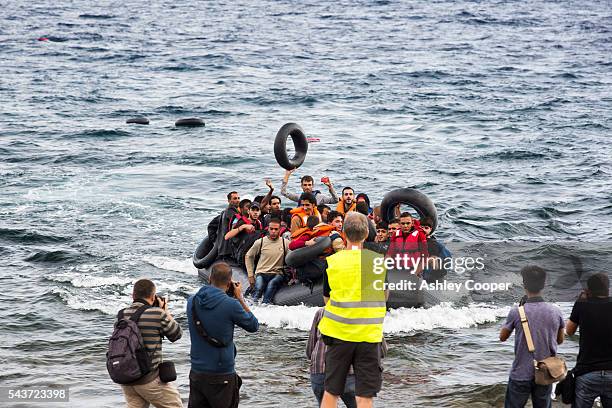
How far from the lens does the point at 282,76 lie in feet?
152

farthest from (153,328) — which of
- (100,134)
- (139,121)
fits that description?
(139,121)

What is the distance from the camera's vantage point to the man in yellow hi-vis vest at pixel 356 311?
7535mm

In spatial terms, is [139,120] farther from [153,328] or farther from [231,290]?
[153,328]

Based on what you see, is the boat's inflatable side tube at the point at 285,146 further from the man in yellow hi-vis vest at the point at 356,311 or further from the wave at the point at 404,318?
→ the man in yellow hi-vis vest at the point at 356,311

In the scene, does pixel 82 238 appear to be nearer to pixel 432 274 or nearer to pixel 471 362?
pixel 432 274

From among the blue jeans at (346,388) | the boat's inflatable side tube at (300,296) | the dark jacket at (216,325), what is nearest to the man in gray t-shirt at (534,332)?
the blue jeans at (346,388)

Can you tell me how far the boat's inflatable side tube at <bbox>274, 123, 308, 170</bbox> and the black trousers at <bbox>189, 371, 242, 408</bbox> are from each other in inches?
410

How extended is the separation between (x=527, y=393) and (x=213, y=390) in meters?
2.73

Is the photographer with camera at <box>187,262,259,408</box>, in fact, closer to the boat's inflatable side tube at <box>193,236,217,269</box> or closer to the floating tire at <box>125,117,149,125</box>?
the boat's inflatable side tube at <box>193,236,217,269</box>

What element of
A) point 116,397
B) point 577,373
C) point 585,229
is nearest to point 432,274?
point 116,397

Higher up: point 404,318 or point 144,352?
point 144,352

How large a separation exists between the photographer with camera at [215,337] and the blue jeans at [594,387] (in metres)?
2.89

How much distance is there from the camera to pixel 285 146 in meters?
18.4

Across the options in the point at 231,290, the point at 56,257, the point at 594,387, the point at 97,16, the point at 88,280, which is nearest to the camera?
the point at 594,387
